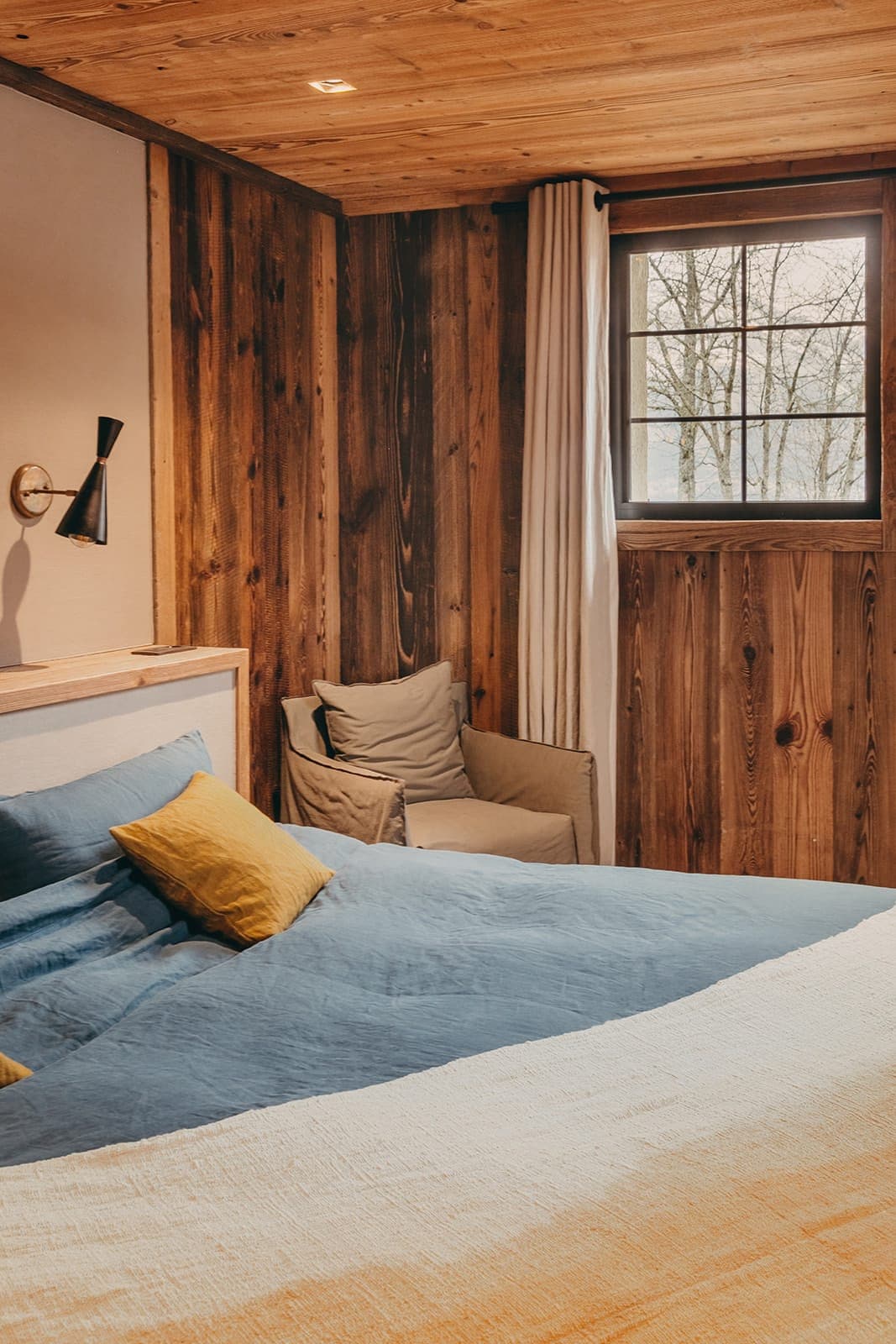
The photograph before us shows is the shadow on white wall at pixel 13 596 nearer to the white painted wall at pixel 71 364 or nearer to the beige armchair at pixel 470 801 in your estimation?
the white painted wall at pixel 71 364

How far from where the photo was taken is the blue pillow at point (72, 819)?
243 centimetres

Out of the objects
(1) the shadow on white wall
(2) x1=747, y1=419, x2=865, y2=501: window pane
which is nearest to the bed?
(1) the shadow on white wall

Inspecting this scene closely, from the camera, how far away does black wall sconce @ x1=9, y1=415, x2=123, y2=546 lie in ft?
9.97

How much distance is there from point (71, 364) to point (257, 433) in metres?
0.88

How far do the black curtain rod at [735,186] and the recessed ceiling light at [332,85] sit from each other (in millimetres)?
1217

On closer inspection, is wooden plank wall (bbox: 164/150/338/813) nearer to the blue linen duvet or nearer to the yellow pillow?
the yellow pillow

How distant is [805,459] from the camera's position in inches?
164

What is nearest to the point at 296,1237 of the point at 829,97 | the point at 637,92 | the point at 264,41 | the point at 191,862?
the point at 191,862

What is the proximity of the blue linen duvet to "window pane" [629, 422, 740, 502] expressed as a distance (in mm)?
1914

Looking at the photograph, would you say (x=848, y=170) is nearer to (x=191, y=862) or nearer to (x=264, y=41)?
(x=264, y=41)

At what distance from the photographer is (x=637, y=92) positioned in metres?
3.22

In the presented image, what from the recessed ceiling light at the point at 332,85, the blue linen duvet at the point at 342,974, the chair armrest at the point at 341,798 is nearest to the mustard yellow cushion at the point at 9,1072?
the blue linen duvet at the point at 342,974

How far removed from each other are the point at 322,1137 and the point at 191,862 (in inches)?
42.7

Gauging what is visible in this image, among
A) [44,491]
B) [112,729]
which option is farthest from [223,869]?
[44,491]
